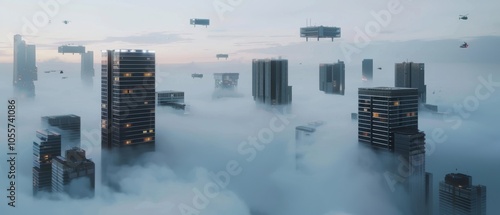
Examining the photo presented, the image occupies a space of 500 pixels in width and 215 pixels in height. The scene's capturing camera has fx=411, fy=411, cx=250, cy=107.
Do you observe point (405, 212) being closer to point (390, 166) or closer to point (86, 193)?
point (390, 166)

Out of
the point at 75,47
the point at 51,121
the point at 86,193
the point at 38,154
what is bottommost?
the point at 86,193

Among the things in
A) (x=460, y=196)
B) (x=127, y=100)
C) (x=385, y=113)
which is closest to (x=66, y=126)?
(x=127, y=100)

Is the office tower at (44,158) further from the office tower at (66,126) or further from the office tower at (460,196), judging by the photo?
the office tower at (460,196)

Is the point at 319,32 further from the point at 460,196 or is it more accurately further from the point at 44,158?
the point at 44,158

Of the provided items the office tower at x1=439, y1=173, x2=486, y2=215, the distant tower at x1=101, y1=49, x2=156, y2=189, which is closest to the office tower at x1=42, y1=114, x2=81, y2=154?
the distant tower at x1=101, y1=49, x2=156, y2=189

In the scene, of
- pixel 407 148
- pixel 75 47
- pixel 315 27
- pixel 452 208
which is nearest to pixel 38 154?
pixel 75 47
